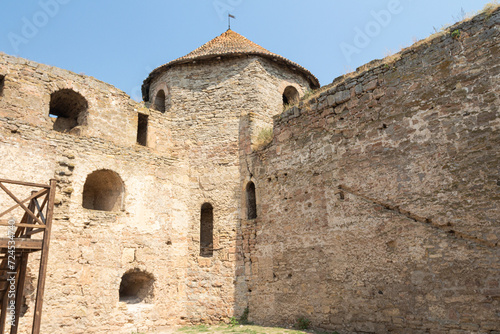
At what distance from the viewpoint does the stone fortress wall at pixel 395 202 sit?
6.98m

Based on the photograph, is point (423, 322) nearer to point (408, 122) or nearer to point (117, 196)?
point (408, 122)

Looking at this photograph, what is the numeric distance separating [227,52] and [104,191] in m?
5.60

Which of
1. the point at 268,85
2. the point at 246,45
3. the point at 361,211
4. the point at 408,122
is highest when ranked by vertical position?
the point at 246,45

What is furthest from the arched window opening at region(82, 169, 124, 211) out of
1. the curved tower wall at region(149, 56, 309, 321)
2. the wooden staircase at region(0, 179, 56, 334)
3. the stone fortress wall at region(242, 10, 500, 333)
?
the stone fortress wall at region(242, 10, 500, 333)

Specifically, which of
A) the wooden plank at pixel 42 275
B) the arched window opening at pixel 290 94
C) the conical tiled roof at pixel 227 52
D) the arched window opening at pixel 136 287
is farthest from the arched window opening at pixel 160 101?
the wooden plank at pixel 42 275

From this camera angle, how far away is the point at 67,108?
12.1m

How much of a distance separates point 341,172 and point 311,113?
1.92 metres

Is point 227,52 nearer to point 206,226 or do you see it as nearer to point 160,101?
point 160,101

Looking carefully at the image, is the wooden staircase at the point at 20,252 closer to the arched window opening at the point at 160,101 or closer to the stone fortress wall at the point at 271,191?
the stone fortress wall at the point at 271,191

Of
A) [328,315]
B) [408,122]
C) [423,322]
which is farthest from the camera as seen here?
[328,315]

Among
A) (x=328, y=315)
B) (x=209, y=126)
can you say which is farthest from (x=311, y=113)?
(x=328, y=315)

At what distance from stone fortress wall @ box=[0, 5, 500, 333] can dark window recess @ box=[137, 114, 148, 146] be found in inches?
3.9

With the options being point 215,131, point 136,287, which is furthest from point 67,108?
point 136,287

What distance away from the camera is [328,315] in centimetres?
880
